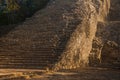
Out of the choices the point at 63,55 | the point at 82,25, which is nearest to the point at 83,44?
the point at 82,25

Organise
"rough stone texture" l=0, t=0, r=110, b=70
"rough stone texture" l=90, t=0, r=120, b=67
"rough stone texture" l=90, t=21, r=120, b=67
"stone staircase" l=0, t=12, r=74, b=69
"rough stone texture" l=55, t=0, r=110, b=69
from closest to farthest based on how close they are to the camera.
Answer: "stone staircase" l=0, t=12, r=74, b=69 → "rough stone texture" l=0, t=0, r=110, b=70 → "rough stone texture" l=55, t=0, r=110, b=69 → "rough stone texture" l=90, t=0, r=120, b=67 → "rough stone texture" l=90, t=21, r=120, b=67

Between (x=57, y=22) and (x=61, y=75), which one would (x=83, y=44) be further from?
(x=61, y=75)

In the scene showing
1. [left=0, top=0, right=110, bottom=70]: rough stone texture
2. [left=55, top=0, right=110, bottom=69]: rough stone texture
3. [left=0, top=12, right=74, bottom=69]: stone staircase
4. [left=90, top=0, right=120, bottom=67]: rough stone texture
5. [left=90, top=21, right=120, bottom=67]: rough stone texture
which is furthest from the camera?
[left=90, top=21, right=120, bottom=67]: rough stone texture

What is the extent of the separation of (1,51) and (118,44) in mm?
8135

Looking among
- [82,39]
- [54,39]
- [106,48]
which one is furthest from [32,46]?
[106,48]

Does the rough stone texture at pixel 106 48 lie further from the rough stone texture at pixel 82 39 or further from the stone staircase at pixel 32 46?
the stone staircase at pixel 32 46

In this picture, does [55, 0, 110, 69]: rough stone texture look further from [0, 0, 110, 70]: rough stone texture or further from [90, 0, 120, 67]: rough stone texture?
[90, 0, 120, 67]: rough stone texture

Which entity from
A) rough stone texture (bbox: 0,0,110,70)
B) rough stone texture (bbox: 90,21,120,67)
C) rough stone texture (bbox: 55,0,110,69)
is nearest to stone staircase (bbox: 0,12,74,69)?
rough stone texture (bbox: 0,0,110,70)

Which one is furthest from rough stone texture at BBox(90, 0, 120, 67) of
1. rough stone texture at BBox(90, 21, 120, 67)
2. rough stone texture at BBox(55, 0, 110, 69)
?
rough stone texture at BBox(55, 0, 110, 69)

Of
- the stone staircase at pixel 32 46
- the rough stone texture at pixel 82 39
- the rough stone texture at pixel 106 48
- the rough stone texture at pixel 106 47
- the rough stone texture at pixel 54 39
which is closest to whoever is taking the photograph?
the stone staircase at pixel 32 46

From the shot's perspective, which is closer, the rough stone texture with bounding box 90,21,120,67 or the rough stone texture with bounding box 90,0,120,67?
the rough stone texture with bounding box 90,0,120,67

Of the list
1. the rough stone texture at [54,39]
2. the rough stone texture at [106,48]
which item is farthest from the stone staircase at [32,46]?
the rough stone texture at [106,48]

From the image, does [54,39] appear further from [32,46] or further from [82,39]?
[82,39]

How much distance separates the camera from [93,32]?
25250mm
